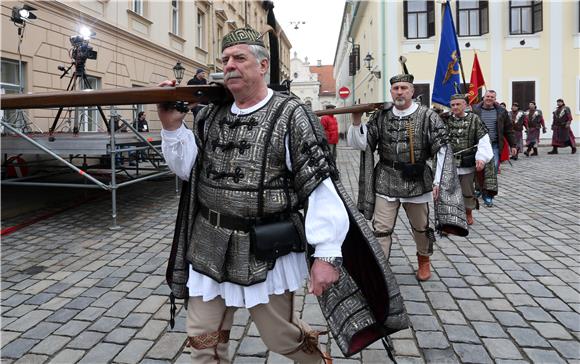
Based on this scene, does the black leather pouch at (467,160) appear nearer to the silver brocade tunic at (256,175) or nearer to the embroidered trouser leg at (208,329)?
the silver brocade tunic at (256,175)

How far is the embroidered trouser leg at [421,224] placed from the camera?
4160 millimetres

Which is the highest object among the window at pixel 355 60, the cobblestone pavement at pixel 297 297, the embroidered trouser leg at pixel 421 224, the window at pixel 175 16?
the window at pixel 355 60

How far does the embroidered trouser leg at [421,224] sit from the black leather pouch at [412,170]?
0.91 feet

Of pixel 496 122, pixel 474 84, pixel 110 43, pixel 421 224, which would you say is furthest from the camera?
pixel 110 43

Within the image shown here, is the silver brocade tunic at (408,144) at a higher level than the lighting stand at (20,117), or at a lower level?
lower

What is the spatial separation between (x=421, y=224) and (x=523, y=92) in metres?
20.1

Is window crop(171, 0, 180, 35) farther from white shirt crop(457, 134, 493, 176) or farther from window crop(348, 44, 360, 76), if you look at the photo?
window crop(348, 44, 360, 76)

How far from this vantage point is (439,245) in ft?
18.3

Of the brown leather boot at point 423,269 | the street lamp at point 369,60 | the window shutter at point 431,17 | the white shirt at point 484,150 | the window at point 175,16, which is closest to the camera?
the brown leather boot at point 423,269

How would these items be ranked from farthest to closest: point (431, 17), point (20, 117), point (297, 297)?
point (431, 17)
point (20, 117)
point (297, 297)

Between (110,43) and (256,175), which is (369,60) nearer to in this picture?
(110,43)

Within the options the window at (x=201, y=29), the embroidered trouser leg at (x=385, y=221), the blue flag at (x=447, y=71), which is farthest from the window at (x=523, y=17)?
the embroidered trouser leg at (x=385, y=221)

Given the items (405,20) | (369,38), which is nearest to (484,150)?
(405,20)

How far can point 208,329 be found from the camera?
2.16m
